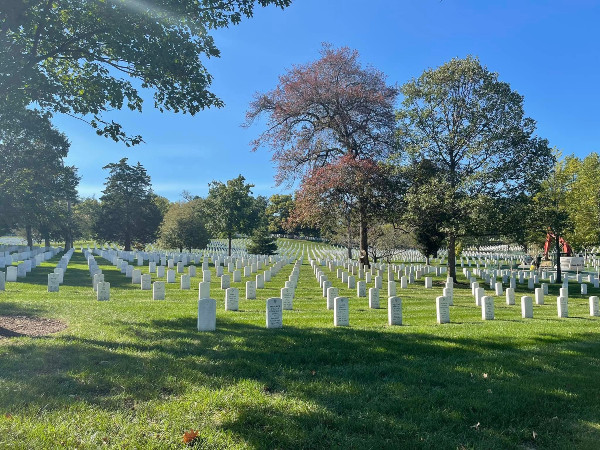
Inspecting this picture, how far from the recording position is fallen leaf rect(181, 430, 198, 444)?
3592 mm

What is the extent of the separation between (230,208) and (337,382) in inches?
1547

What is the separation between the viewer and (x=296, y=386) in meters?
4.82

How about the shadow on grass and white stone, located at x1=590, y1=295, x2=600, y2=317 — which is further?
white stone, located at x1=590, y1=295, x2=600, y2=317

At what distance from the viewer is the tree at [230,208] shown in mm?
43250

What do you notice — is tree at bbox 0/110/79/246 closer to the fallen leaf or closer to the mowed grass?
the mowed grass

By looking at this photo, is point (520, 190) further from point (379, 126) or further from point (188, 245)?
point (188, 245)

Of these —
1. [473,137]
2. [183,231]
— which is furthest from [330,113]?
[183,231]

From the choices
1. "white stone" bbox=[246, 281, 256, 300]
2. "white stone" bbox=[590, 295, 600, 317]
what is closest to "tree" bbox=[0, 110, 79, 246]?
"white stone" bbox=[246, 281, 256, 300]

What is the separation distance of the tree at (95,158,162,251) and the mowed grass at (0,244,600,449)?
45.9m

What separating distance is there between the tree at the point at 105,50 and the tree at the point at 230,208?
33.4 m

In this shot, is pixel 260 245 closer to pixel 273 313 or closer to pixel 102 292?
pixel 102 292

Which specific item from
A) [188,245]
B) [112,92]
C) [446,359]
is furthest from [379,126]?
[188,245]

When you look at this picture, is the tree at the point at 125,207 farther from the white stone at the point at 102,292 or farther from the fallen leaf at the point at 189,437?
the fallen leaf at the point at 189,437

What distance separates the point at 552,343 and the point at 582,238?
23.5 meters
